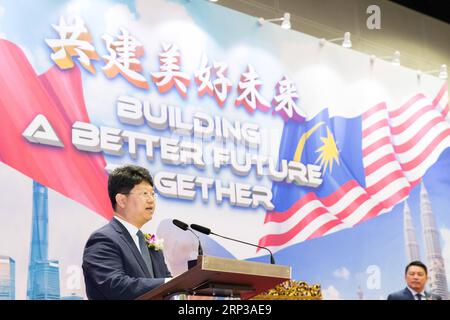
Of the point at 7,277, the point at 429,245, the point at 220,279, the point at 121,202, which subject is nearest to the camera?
the point at 220,279

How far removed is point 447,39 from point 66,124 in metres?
5.01

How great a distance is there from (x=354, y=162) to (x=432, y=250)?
1.21 meters

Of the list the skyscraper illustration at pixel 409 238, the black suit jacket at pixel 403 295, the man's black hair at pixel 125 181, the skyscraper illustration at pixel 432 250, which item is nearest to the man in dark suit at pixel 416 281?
the black suit jacket at pixel 403 295

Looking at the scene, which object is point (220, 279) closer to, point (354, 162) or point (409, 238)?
point (354, 162)

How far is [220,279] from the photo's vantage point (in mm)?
3049

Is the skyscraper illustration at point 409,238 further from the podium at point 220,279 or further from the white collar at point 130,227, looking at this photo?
the podium at point 220,279

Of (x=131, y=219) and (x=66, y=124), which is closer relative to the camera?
(x=131, y=219)

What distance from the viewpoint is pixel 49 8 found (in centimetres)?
481

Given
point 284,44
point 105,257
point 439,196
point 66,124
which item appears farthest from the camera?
point 439,196

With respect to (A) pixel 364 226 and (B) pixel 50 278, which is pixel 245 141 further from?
(B) pixel 50 278

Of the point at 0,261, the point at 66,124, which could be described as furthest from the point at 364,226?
the point at 0,261

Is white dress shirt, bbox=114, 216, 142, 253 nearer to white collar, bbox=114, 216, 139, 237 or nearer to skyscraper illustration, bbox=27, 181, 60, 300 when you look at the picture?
white collar, bbox=114, 216, 139, 237

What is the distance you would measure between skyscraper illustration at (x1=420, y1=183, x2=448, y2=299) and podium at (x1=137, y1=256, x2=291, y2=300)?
385cm

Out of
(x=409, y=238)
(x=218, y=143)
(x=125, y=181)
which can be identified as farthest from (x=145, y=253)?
(x=409, y=238)
